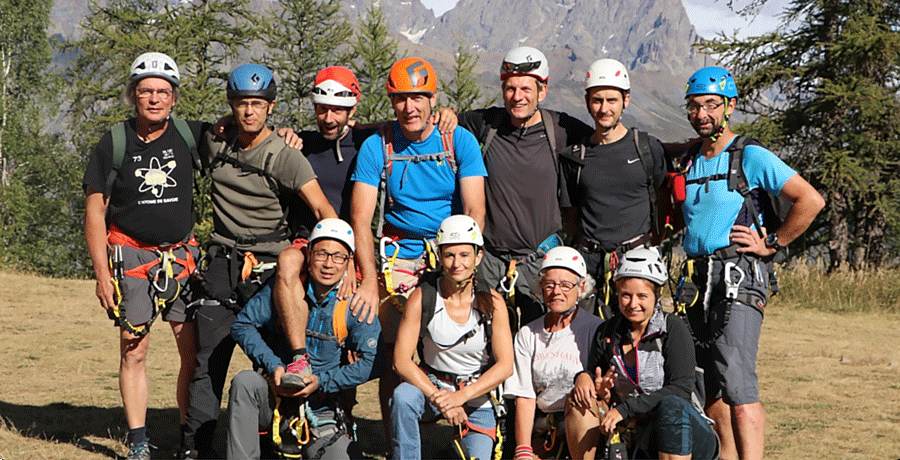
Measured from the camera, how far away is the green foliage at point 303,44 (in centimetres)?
5462

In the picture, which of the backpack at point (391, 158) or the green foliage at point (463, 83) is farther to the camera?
the green foliage at point (463, 83)

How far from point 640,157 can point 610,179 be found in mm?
331

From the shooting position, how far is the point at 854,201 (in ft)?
109

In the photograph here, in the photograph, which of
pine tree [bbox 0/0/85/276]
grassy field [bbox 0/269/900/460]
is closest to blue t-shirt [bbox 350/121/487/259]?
grassy field [bbox 0/269/900/460]

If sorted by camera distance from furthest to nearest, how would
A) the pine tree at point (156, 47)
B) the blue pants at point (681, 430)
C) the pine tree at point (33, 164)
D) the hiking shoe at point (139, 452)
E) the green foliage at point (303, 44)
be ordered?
1. the green foliage at point (303, 44)
2. the pine tree at point (33, 164)
3. the pine tree at point (156, 47)
4. the hiking shoe at point (139, 452)
5. the blue pants at point (681, 430)

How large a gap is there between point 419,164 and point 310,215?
118 centimetres

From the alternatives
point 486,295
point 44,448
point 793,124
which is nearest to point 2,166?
point 793,124

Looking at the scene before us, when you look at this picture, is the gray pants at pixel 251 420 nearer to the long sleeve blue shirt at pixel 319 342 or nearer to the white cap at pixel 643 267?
the long sleeve blue shirt at pixel 319 342

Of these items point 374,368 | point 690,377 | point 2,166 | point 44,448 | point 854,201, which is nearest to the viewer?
point 690,377

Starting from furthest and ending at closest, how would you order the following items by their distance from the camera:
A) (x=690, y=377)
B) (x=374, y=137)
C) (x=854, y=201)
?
(x=854, y=201), (x=374, y=137), (x=690, y=377)

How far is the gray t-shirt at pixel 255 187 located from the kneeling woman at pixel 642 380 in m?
2.95

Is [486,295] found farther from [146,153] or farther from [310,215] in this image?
[146,153]

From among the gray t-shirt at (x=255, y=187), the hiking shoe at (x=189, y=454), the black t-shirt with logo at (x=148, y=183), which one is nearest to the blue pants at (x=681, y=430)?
the gray t-shirt at (x=255, y=187)

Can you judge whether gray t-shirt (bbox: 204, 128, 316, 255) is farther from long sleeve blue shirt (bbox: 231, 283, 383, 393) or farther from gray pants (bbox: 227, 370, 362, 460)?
gray pants (bbox: 227, 370, 362, 460)
